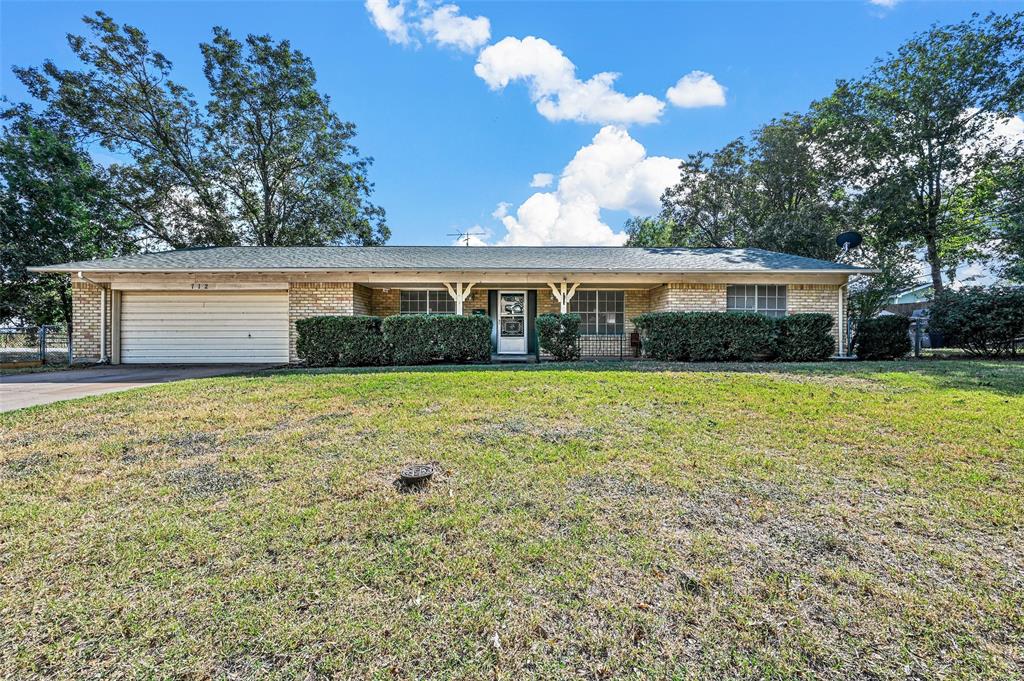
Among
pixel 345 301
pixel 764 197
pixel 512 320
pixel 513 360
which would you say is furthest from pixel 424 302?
pixel 764 197

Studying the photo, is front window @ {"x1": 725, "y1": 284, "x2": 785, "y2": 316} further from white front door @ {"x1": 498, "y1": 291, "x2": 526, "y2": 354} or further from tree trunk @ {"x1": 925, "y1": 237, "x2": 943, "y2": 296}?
tree trunk @ {"x1": 925, "y1": 237, "x2": 943, "y2": 296}

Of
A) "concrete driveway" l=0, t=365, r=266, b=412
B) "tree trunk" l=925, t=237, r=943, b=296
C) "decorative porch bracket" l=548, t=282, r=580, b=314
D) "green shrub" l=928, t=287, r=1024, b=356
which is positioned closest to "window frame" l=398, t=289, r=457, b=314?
"decorative porch bracket" l=548, t=282, r=580, b=314

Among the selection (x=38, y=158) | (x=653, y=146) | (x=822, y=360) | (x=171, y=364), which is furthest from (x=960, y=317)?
(x=38, y=158)

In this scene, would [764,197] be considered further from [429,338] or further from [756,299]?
[429,338]

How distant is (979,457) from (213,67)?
27600 mm

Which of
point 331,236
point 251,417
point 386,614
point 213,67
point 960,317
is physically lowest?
point 386,614

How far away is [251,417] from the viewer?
4.92 meters

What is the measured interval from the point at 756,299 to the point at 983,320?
16.6ft

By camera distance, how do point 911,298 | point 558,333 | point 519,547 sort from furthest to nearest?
point 911,298 → point 558,333 → point 519,547

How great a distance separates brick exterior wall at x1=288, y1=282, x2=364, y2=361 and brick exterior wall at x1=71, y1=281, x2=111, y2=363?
4.95 meters

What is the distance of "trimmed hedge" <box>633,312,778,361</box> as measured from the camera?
9742 millimetres

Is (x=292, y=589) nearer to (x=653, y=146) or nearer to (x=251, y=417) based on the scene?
(x=251, y=417)

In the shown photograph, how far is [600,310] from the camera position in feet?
44.6

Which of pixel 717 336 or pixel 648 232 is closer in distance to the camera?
pixel 717 336
